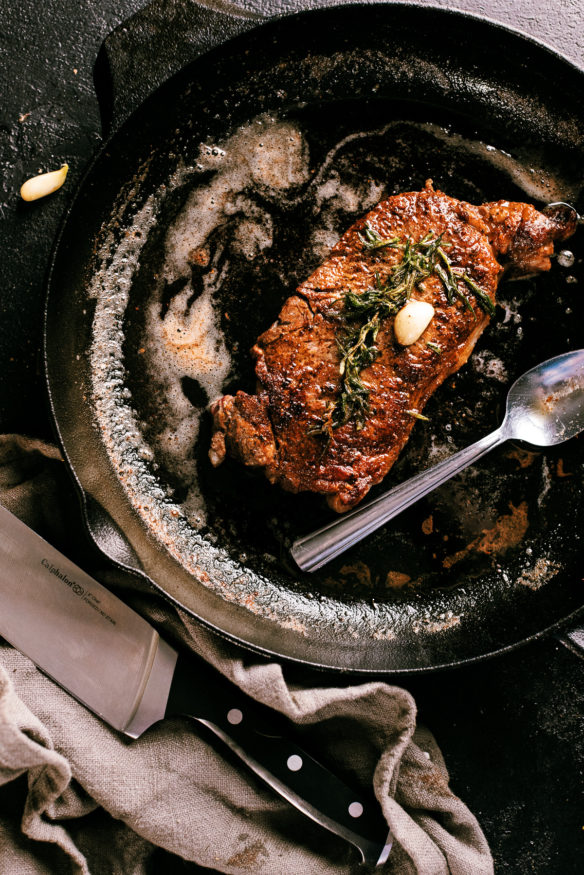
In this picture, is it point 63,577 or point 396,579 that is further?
point 396,579

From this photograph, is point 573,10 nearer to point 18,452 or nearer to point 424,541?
point 424,541

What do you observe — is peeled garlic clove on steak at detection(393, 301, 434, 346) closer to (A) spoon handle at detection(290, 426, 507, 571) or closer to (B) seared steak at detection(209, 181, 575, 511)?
(B) seared steak at detection(209, 181, 575, 511)

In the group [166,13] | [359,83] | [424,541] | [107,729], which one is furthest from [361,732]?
[166,13]

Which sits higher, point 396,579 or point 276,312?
point 276,312

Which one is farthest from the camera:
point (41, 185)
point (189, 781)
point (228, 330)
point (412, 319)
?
point (228, 330)

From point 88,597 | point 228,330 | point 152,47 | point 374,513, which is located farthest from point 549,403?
point 152,47

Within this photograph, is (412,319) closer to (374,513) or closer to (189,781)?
(374,513)

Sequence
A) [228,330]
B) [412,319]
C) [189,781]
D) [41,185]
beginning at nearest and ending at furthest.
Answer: [412,319] → [189,781] → [41,185] → [228,330]
